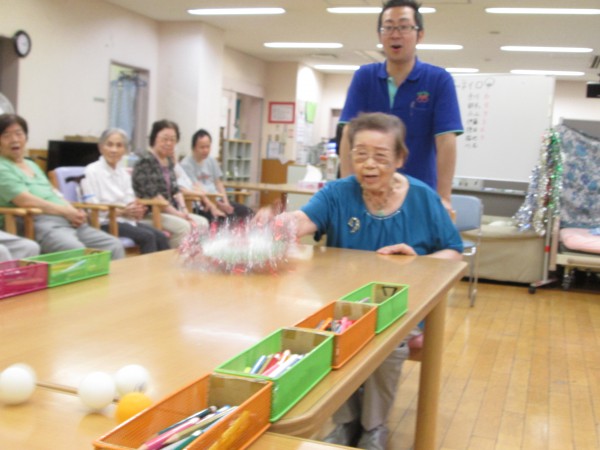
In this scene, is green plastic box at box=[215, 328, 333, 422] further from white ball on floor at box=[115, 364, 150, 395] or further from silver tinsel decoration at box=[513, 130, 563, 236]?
silver tinsel decoration at box=[513, 130, 563, 236]

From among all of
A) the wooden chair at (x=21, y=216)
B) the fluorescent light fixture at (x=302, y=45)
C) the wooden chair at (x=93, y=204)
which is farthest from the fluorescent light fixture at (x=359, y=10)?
the wooden chair at (x=21, y=216)

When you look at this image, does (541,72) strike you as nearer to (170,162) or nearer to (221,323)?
(170,162)

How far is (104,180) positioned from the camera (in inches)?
178

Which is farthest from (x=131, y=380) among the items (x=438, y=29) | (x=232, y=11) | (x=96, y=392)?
(x=438, y=29)

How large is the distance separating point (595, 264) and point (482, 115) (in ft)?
5.59

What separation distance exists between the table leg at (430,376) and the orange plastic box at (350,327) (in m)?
0.73

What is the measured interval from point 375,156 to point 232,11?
6.74 m

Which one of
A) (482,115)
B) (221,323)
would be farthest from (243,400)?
(482,115)

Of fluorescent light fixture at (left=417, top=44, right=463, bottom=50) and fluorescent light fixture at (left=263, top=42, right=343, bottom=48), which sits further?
fluorescent light fixture at (left=263, top=42, right=343, bottom=48)

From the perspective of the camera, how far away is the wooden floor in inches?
104

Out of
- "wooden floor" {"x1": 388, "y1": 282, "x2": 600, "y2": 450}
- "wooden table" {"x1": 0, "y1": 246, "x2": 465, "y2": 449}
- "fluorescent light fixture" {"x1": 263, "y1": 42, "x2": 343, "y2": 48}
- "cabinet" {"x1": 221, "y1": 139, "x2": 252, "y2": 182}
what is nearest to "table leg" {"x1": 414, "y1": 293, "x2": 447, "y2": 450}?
"wooden table" {"x1": 0, "y1": 246, "x2": 465, "y2": 449}

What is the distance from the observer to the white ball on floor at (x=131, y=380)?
89cm

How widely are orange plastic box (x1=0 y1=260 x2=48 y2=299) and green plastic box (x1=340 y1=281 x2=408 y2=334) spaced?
0.64 meters

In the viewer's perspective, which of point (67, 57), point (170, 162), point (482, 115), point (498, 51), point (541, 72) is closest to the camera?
point (170, 162)
